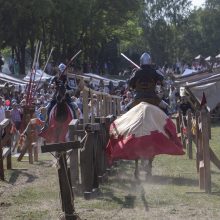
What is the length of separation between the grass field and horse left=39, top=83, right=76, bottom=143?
1.18 m

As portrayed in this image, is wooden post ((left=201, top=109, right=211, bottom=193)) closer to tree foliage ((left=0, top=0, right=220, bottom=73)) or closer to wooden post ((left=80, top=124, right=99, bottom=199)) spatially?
wooden post ((left=80, top=124, right=99, bottom=199))

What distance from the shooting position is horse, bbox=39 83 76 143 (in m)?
15.4

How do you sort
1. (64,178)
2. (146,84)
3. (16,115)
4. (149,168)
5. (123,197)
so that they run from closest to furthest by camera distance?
(64,178)
(123,197)
(149,168)
(146,84)
(16,115)

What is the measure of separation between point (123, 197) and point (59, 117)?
17.1ft

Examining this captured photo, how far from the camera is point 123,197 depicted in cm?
1054

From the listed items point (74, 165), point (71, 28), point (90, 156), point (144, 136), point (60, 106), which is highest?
point (71, 28)

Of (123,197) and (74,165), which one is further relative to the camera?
(74,165)

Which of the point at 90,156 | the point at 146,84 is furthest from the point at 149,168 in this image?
the point at 90,156

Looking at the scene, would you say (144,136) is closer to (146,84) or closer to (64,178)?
(146,84)

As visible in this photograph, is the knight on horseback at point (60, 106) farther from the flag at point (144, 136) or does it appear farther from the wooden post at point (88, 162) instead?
the wooden post at point (88, 162)

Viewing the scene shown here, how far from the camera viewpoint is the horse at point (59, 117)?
50.4 ft

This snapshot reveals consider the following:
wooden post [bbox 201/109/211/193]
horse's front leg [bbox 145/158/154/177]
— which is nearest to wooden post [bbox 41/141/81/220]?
wooden post [bbox 201/109/211/193]

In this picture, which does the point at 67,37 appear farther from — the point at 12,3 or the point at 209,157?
the point at 209,157

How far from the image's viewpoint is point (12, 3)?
45.1 m
